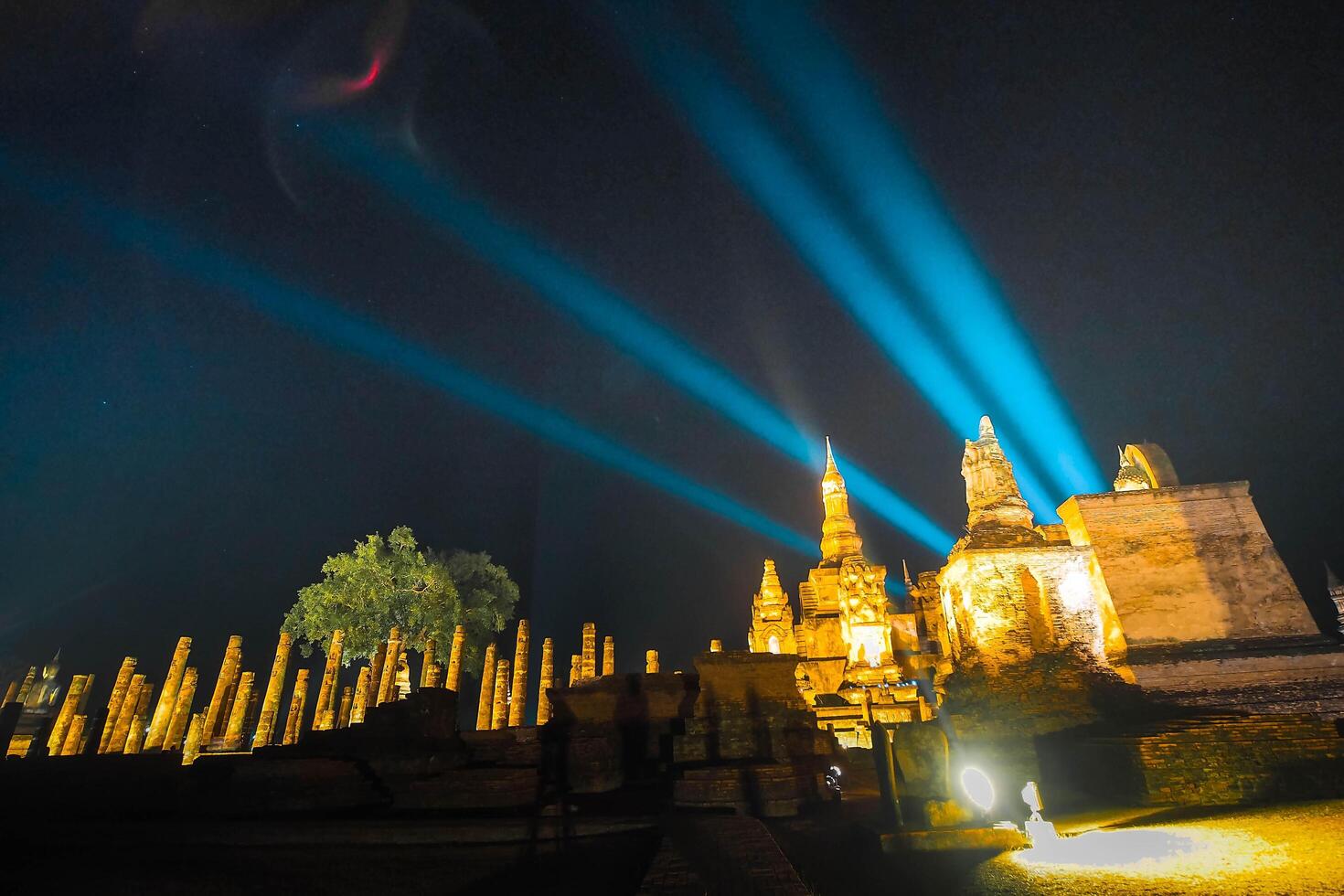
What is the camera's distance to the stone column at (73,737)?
2509cm

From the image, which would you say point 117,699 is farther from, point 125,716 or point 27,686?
point 27,686

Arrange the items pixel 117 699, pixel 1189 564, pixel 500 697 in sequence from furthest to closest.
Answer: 1. pixel 500 697
2. pixel 117 699
3. pixel 1189 564

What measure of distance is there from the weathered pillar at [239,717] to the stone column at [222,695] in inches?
13.1

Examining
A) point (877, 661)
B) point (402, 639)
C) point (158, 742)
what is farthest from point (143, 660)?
point (877, 661)

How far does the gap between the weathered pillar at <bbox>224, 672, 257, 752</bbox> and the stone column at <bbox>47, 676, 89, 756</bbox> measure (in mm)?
7747

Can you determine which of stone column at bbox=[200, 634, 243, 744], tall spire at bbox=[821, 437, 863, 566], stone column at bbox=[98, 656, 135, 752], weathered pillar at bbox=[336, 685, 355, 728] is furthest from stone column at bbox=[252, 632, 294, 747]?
tall spire at bbox=[821, 437, 863, 566]

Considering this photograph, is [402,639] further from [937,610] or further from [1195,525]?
[1195,525]

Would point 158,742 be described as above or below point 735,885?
above

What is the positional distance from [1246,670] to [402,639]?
31.6 m

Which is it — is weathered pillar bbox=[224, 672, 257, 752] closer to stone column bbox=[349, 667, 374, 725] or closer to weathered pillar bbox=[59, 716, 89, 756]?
stone column bbox=[349, 667, 374, 725]

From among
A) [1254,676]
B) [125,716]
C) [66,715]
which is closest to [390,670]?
[125,716]

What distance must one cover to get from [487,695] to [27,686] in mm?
23657

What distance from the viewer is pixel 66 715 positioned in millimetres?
25812

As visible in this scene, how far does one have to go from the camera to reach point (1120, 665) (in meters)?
17.8
